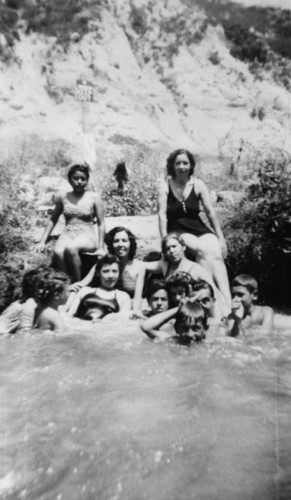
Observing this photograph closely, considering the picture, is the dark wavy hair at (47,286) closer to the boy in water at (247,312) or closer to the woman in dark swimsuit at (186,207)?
the woman in dark swimsuit at (186,207)

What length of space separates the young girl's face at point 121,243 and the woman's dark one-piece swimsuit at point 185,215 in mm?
565

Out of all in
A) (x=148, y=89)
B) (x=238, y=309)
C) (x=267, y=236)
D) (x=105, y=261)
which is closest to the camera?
(x=238, y=309)

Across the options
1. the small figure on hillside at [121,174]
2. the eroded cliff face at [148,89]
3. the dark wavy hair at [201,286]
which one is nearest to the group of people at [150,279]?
the dark wavy hair at [201,286]

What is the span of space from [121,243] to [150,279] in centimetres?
51

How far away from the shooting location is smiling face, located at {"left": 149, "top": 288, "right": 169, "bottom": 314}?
4195 mm

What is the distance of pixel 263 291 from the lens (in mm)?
5359

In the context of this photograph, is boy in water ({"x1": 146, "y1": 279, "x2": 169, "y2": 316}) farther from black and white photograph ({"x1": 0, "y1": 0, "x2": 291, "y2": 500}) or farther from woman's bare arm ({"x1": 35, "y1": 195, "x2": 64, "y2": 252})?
woman's bare arm ({"x1": 35, "y1": 195, "x2": 64, "y2": 252})

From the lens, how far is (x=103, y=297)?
178 inches

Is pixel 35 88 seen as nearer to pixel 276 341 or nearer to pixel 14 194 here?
pixel 14 194

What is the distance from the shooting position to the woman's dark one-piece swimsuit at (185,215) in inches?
194

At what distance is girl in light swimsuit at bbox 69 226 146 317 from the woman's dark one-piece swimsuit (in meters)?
0.51

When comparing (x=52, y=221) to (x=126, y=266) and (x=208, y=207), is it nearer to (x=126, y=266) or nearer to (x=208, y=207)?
(x=126, y=266)

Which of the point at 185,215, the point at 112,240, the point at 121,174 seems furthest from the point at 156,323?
the point at 121,174

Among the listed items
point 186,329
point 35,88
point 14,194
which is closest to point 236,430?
point 186,329
